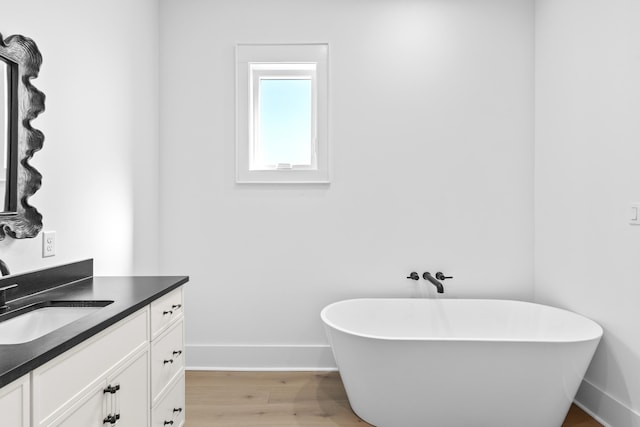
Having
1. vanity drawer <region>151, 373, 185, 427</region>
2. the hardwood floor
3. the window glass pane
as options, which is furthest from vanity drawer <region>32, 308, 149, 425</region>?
the window glass pane

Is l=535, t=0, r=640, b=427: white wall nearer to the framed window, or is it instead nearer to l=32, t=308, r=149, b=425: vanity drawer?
the framed window

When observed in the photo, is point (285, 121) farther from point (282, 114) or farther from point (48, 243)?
point (48, 243)

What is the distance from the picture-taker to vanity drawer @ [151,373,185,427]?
1655 mm

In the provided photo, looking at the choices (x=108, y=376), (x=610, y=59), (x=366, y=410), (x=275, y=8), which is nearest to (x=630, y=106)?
(x=610, y=59)

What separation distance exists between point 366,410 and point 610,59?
7.43 feet

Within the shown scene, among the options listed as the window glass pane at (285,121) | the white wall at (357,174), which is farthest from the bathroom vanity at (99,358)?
the window glass pane at (285,121)

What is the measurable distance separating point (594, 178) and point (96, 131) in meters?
2.71

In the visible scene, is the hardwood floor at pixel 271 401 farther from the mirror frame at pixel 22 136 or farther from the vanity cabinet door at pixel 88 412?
the mirror frame at pixel 22 136

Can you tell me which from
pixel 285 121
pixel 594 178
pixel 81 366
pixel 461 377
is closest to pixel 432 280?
pixel 461 377

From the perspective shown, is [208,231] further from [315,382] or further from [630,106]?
[630,106]

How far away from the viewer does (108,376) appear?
4.17 ft

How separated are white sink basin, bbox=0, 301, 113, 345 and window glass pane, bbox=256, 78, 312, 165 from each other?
171 cm

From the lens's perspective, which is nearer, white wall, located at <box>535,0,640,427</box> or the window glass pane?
white wall, located at <box>535,0,640,427</box>

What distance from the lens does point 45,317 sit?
1464mm
